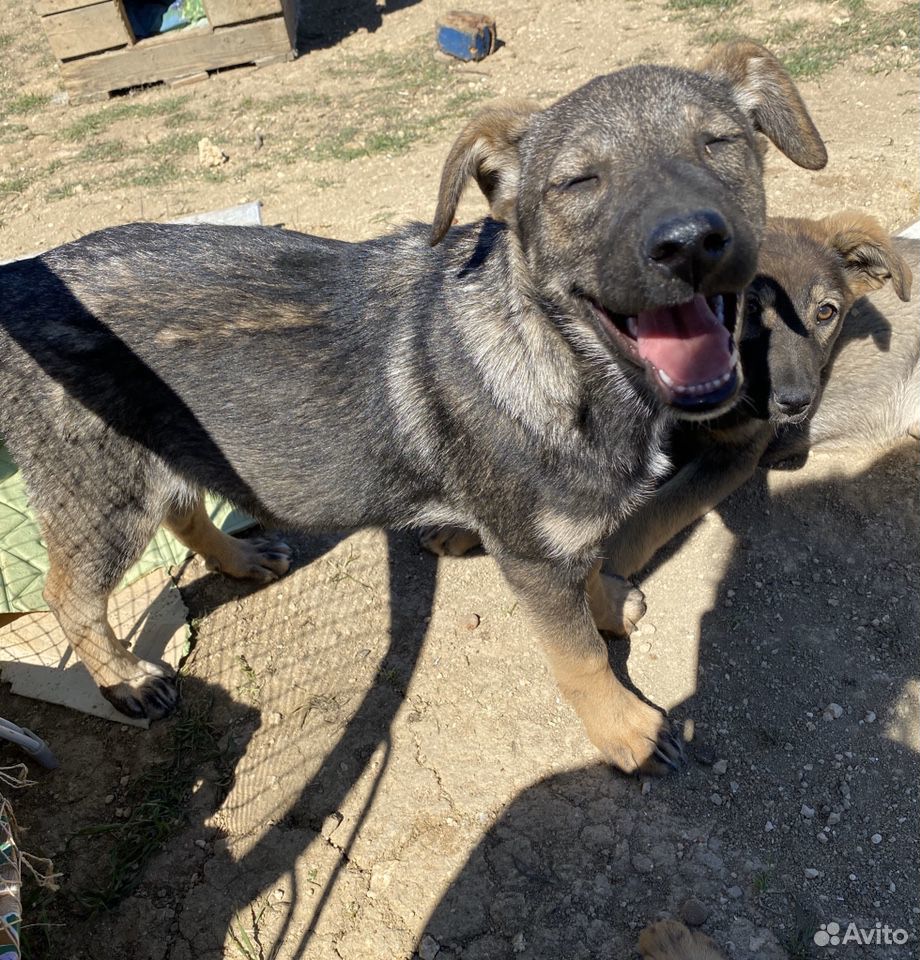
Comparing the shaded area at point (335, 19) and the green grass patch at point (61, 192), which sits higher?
the shaded area at point (335, 19)

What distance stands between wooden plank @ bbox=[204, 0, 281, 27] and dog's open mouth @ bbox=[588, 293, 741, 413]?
26.4 feet

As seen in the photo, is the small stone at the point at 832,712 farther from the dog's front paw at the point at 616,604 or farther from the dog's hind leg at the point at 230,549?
the dog's hind leg at the point at 230,549

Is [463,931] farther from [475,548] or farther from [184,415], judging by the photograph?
[184,415]

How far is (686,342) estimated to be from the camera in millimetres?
2604

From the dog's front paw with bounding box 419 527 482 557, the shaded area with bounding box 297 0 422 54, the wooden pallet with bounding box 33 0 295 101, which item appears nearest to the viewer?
the dog's front paw with bounding box 419 527 482 557

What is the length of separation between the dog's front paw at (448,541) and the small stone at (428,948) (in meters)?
1.88

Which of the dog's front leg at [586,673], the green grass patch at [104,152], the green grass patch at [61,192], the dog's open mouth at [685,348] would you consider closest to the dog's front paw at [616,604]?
the dog's front leg at [586,673]

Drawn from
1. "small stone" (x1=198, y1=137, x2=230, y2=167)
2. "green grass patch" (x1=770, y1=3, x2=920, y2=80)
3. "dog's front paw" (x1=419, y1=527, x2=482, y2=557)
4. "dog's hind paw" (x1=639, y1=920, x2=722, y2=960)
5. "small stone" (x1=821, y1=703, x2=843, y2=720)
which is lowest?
"small stone" (x1=821, y1=703, x2=843, y2=720)

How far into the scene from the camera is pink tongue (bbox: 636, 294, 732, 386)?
8.43ft

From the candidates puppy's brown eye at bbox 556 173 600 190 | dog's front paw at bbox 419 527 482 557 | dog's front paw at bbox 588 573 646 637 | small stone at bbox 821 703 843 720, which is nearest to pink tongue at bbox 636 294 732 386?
puppy's brown eye at bbox 556 173 600 190

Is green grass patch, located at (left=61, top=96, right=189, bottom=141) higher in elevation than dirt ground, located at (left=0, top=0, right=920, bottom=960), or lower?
higher

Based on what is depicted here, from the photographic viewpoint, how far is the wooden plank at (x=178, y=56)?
9039 millimetres

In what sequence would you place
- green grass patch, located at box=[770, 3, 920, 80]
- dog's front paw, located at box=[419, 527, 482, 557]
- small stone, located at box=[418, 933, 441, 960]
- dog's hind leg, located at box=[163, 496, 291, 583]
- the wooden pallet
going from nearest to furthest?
small stone, located at box=[418, 933, 441, 960] < dog's hind leg, located at box=[163, 496, 291, 583] < dog's front paw, located at box=[419, 527, 482, 557] < green grass patch, located at box=[770, 3, 920, 80] < the wooden pallet

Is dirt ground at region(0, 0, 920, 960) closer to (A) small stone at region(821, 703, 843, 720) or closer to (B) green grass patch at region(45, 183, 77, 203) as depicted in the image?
(A) small stone at region(821, 703, 843, 720)
